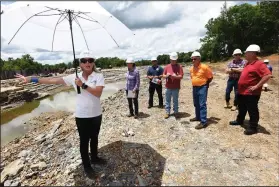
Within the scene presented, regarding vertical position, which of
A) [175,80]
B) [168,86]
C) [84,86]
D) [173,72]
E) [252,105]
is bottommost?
[252,105]

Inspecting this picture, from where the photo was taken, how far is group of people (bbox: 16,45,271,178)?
4.71 metres

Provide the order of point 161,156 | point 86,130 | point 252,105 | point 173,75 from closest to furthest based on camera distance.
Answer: point 86,130 < point 161,156 < point 252,105 < point 173,75

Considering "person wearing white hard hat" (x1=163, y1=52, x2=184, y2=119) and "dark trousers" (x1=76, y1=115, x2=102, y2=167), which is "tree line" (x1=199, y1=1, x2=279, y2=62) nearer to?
"person wearing white hard hat" (x1=163, y1=52, x2=184, y2=119)

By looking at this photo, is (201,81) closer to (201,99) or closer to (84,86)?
(201,99)

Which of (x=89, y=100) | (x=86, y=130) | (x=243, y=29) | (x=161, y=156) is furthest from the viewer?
(x=243, y=29)

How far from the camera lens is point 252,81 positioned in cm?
651

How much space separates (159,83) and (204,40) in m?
52.5

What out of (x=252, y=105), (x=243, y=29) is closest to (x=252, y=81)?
(x=252, y=105)

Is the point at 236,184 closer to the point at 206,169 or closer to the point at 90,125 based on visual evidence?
the point at 206,169

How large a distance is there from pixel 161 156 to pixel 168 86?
109 inches

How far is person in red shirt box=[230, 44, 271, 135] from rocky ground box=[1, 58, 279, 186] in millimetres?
571

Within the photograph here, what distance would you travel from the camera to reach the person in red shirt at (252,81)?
20.9 feet

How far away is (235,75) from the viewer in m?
8.62

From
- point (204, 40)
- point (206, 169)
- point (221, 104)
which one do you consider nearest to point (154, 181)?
point (206, 169)
